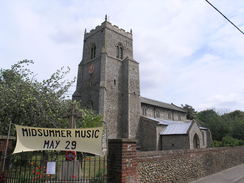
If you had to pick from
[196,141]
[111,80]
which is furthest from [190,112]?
[111,80]

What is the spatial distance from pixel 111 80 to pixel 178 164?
1979 cm

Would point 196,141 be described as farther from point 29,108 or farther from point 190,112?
point 190,112

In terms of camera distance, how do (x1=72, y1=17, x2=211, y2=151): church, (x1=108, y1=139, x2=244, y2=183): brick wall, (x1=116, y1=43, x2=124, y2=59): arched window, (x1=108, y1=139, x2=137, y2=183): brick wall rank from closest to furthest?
(x1=108, y1=139, x2=137, y2=183): brick wall, (x1=108, y1=139, x2=244, y2=183): brick wall, (x1=72, y1=17, x2=211, y2=151): church, (x1=116, y1=43, x2=124, y2=59): arched window

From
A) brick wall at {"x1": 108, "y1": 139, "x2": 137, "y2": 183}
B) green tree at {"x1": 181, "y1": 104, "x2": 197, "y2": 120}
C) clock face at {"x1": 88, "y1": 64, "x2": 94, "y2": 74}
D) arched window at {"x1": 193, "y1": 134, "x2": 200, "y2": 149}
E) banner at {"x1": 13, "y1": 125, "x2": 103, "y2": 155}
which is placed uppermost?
clock face at {"x1": 88, "y1": 64, "x2": 94, "y2": 74}

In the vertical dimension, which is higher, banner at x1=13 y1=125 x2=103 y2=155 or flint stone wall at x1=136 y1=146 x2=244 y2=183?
banner at x1=13 y1=125 x2=103 y2=155

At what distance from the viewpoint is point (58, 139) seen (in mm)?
5418

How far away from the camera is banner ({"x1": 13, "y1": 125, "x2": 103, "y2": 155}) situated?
17.0ft

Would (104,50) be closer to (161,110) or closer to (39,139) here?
(161,110)

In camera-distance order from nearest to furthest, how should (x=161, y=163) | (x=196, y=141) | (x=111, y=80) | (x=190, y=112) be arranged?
(x=161, y=163) < (x=196, y=141) < (x=111, y=80) < (x=190, y=112)

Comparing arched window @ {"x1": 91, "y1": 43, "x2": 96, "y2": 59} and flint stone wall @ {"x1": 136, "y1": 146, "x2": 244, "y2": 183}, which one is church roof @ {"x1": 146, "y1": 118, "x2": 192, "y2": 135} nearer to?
flint stone wall @ {"x1": 136, "y1": 146, "x2": 244, "y2": 183}

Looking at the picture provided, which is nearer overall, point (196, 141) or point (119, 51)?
point (196, 141)

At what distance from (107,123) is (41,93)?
15.3 metres

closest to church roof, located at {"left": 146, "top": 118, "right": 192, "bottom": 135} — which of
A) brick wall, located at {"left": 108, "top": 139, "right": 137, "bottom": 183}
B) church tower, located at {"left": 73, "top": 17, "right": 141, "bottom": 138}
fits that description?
church tower, located at {"left": 73, "top": 17, "right": 141, "bottom": 138}

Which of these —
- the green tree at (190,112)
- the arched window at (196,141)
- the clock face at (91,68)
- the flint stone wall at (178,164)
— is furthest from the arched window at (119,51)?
the green tree at (190,112)
